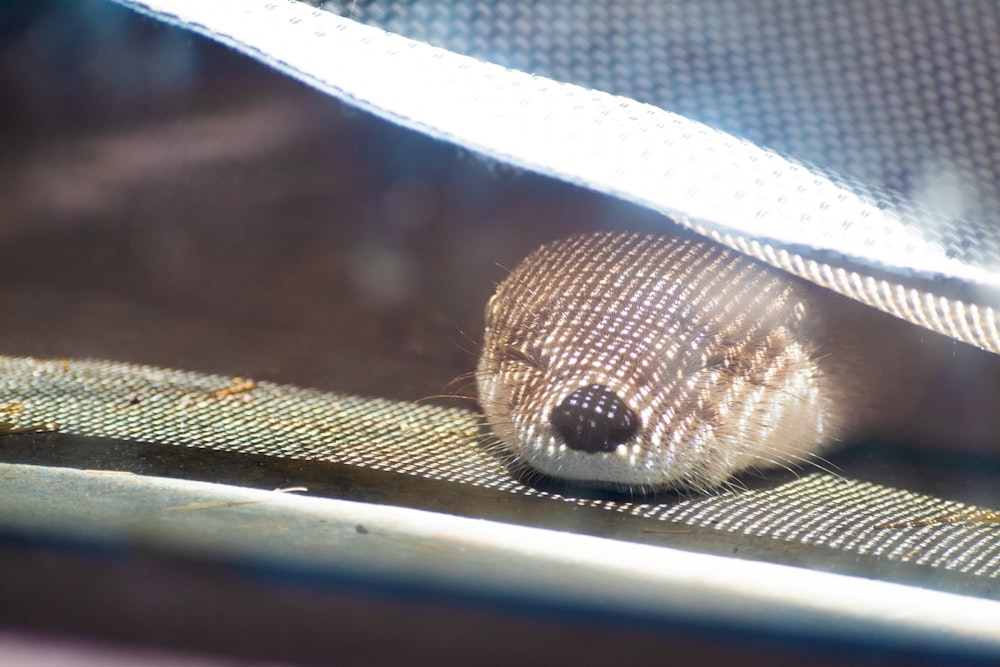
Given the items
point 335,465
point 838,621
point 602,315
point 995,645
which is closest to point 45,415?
point 335,465

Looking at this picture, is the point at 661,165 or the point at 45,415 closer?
the point at 661,165

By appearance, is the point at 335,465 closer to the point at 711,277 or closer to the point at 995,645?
the point at 711,277

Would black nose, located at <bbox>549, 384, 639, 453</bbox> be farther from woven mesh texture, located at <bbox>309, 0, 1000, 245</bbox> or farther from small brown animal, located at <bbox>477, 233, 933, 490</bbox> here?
woven mesh texture, located at <bbox>309, 0, 1000, 245</bbox>

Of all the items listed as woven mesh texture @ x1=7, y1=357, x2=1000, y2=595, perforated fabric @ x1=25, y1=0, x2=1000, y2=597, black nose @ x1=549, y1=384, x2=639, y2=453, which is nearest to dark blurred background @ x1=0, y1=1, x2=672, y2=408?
woven mesh texture @ x1=7, y1=357, x2=1000, y2=595

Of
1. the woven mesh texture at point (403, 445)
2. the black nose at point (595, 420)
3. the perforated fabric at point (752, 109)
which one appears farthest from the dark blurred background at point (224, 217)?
the perforated fabric at point (752, 109)

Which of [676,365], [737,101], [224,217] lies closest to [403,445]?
[676,365]

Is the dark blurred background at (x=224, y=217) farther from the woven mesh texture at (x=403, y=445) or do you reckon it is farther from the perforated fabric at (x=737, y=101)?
the perforated fabric at (x=737, y=101)
